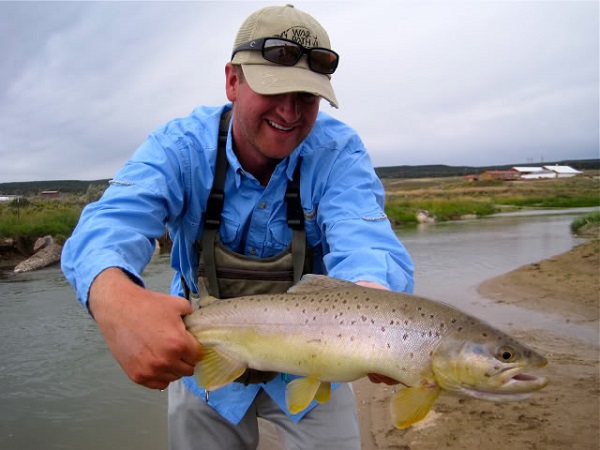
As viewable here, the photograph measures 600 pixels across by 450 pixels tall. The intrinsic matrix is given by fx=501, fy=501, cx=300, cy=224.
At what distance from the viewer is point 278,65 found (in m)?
2.75

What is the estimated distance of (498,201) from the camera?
171ft

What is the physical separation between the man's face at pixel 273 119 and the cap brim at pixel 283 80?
8 centimetres

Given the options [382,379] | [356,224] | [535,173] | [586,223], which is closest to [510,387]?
[382,379]

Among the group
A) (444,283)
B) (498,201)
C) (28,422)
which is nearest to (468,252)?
(444,283)

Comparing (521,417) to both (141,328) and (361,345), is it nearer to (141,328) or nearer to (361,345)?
(361,345)

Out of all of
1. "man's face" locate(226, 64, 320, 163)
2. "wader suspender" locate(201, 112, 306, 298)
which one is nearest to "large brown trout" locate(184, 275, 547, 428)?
"wader suspender" locate(201, 112, 306, 298)

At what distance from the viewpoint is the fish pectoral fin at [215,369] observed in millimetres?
2414

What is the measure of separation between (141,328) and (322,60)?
179cm

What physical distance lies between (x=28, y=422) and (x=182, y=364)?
5.10 m

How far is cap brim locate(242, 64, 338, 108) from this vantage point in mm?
2666

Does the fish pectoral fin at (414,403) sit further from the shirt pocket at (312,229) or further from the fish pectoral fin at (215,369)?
the shirt pocket at (312,229)

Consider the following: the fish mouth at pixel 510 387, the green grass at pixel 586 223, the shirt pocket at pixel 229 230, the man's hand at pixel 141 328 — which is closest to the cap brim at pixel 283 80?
the shirt pocket at pixel 229 230

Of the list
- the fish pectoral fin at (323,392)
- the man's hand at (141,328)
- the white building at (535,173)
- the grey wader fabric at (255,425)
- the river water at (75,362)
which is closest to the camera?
the man's hand at (141,328)

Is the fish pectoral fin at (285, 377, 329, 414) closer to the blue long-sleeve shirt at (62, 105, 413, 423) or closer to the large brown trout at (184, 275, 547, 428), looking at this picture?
the large brown trout at (184, 275, 547, 428)
